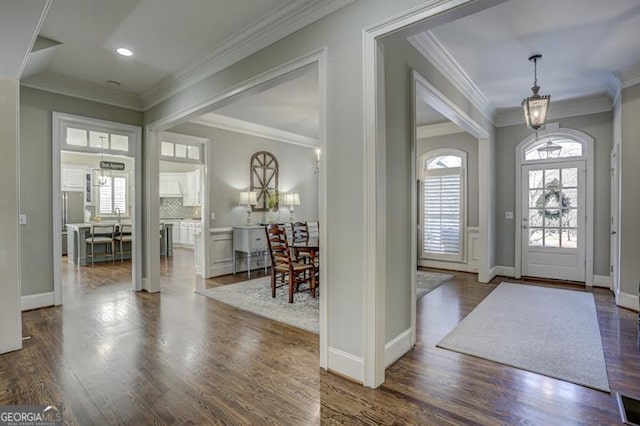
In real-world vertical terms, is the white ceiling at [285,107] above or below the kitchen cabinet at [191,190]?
→ above

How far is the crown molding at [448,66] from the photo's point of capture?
314 centimetres

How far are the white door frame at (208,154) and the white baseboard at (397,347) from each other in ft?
1.58

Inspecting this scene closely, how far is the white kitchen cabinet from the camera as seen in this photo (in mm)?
9047

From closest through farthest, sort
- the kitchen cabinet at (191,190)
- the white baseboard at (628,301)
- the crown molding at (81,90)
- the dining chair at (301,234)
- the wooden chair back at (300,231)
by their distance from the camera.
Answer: the white baseboard at (628,301) < the crown molding at (81,90) < the dining chair at (301,234) < the wooden chair back at (300,231) < the kitchen cabinet at (191,190)

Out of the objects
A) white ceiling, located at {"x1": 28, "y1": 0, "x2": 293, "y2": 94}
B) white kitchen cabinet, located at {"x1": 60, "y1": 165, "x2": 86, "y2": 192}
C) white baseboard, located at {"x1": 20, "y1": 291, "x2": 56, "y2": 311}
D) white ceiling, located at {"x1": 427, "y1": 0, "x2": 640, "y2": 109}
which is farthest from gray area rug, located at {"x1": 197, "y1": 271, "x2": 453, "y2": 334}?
white kitchen cabinet, located at {"x1": 60, "y1": 165, "x2": 86, "y2": 192}

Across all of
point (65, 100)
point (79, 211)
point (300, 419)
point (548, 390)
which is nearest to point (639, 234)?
point (548, 390)

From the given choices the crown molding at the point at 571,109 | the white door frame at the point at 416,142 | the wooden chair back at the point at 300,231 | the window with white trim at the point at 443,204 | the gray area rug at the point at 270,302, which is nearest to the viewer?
the white door frame at the point at 416,142

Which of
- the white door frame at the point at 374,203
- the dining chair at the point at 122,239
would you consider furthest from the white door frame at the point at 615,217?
the dining chair at the point at 122,239

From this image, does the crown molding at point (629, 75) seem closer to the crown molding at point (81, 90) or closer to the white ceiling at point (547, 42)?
the white ceiling at point (547, 42)

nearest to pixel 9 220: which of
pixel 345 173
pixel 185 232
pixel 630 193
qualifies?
pixel 345 173

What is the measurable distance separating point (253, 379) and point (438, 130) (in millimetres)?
5932

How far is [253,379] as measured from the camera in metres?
2.43

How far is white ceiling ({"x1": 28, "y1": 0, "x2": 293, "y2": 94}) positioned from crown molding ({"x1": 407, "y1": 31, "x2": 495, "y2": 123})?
4.36 feet

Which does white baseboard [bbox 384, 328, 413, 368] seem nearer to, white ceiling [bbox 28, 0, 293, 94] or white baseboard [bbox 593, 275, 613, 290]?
white ceiling [bbox 28, 0, 293, 94]
